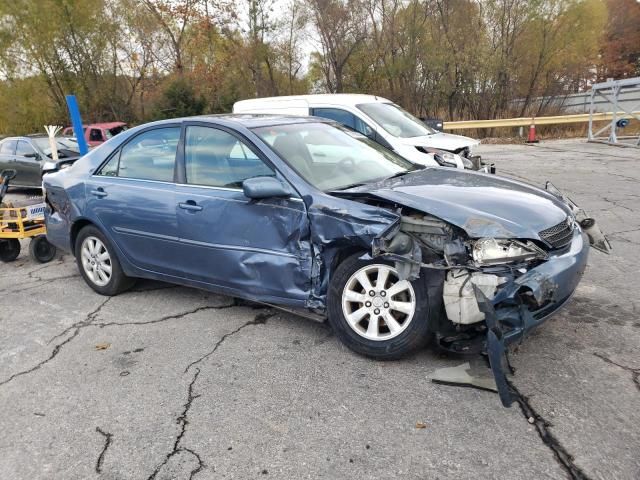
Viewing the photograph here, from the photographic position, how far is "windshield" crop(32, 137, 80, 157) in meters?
11.5

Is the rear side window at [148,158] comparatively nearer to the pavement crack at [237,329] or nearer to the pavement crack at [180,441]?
the pavement crack at [237,329]

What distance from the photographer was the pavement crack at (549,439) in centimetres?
224

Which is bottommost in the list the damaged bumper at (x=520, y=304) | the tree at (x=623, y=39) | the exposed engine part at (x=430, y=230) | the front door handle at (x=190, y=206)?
the damaged bumper at (x=520, y=304)

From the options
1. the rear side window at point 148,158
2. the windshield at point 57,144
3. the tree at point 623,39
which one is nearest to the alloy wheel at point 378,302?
the rear side window at point 148,158

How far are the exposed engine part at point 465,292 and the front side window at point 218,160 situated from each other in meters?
1.52

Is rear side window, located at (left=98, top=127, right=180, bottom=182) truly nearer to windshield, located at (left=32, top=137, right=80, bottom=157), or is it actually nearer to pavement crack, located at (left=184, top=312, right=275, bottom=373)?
pavement crack, located at (left=184, top=312, right=275, bottom=373)

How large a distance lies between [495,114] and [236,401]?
22.4m

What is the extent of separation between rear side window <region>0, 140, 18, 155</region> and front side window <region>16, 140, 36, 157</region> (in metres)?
0.19

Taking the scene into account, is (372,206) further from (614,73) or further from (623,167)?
(614,73)

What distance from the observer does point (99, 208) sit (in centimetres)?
455

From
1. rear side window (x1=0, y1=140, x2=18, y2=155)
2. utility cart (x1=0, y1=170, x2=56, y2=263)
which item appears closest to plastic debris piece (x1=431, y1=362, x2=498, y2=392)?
utility cart (x1=0, y1=170, x2=56, y2=263)

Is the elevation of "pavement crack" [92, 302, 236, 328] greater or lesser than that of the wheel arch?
lesser

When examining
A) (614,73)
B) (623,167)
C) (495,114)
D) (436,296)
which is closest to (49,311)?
(436,296)

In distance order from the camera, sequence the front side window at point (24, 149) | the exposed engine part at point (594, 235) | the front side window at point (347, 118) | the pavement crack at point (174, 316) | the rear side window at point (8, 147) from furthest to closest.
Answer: the rear side window at point (8, 147) < the front side window at point (24, 149) < the front side window at point (347, 118) < the pavement crack at point (174, 316) < the exposed engine part at point (594, 235)
